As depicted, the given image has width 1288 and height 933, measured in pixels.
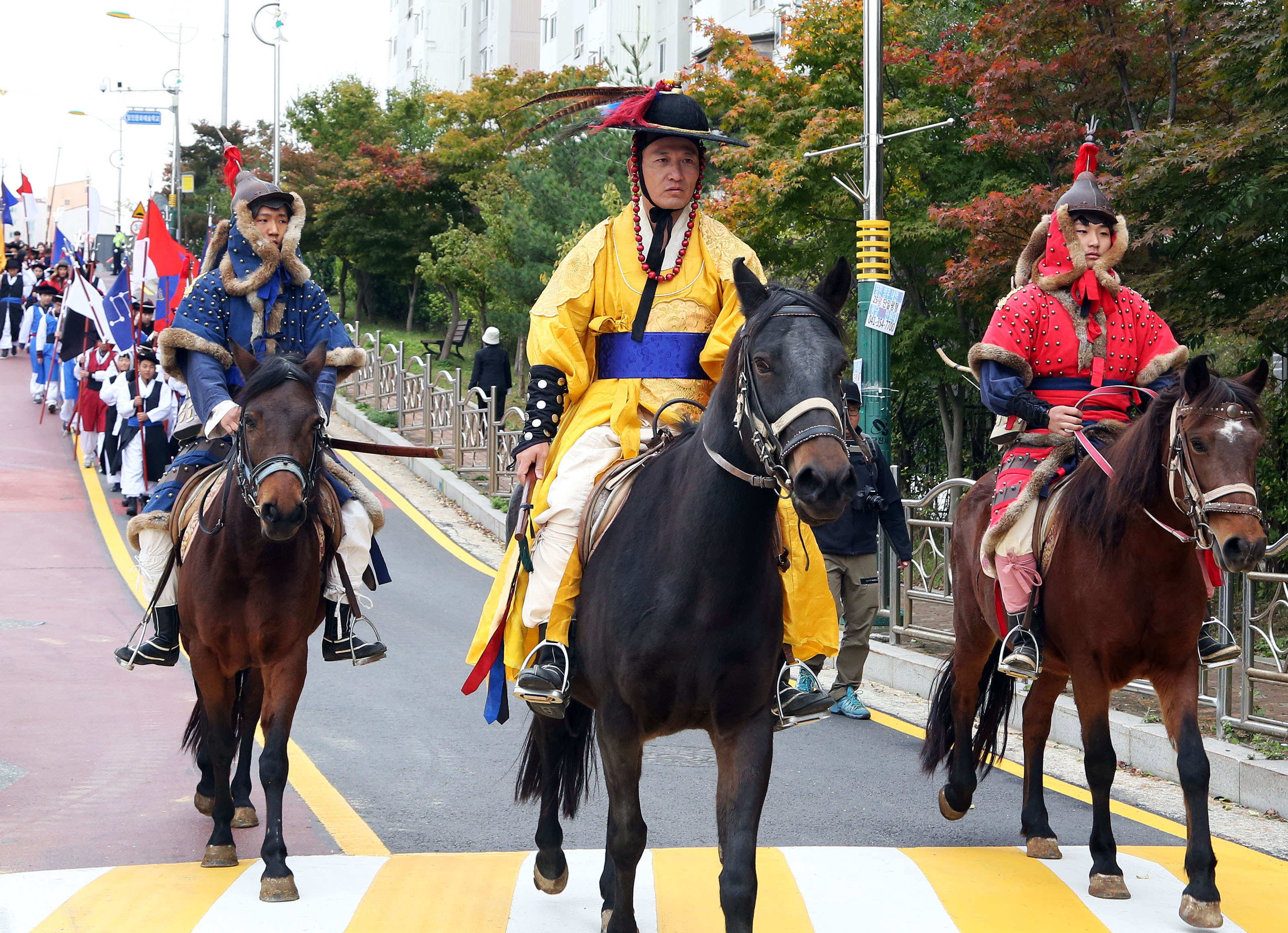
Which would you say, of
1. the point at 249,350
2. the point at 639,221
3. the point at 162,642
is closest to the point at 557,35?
the point at 249,350

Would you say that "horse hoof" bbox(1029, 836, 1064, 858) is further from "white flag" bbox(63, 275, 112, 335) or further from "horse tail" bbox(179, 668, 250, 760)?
"white flag" bbox(63, 275, 112, 335)

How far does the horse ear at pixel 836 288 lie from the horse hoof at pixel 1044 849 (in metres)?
3.11

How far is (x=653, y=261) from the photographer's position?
5168 mm

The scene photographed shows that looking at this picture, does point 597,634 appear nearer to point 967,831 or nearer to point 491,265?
point 967,831

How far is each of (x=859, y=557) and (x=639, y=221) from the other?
472 centimetres

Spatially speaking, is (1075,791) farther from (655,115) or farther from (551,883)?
(655,115)

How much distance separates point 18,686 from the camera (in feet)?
30.8

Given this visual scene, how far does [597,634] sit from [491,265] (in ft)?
81.3

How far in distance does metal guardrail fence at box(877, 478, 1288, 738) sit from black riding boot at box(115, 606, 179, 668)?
4.45 m

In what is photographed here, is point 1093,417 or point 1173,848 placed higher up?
point 1093,417

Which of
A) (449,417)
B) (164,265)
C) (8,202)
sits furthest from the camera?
(8,202)

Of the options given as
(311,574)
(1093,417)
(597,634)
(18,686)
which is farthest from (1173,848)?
(18,686)

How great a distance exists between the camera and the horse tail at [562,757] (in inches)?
221

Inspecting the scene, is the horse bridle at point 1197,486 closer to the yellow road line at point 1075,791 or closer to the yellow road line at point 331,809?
the yellow road line at point 1075,791
